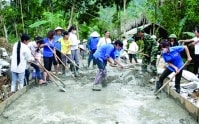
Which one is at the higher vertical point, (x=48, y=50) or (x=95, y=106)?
(x=48, y=50)

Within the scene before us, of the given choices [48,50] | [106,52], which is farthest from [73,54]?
[106,52]

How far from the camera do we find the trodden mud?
716 cm

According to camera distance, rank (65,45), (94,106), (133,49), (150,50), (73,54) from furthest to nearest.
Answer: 1. (133,49)
2. (73,54)
3. (150,50)
4. (65,45)
5. (94,106)

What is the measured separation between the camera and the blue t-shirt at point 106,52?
32.3 feet

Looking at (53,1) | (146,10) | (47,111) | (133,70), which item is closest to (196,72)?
(133,70)

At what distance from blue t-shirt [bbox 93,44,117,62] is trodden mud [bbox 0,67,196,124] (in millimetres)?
948

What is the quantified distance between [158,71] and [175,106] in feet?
15.6

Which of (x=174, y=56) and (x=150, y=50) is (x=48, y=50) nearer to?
(x=150, y=50)

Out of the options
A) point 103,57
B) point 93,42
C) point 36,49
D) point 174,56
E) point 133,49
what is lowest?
point 133,49

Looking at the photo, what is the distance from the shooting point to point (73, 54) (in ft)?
41.7

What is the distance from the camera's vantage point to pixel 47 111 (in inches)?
308

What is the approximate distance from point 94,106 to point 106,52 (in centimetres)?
213

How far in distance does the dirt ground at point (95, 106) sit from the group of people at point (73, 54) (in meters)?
0.56

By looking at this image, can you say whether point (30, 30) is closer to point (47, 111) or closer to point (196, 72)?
point (196, 72)
